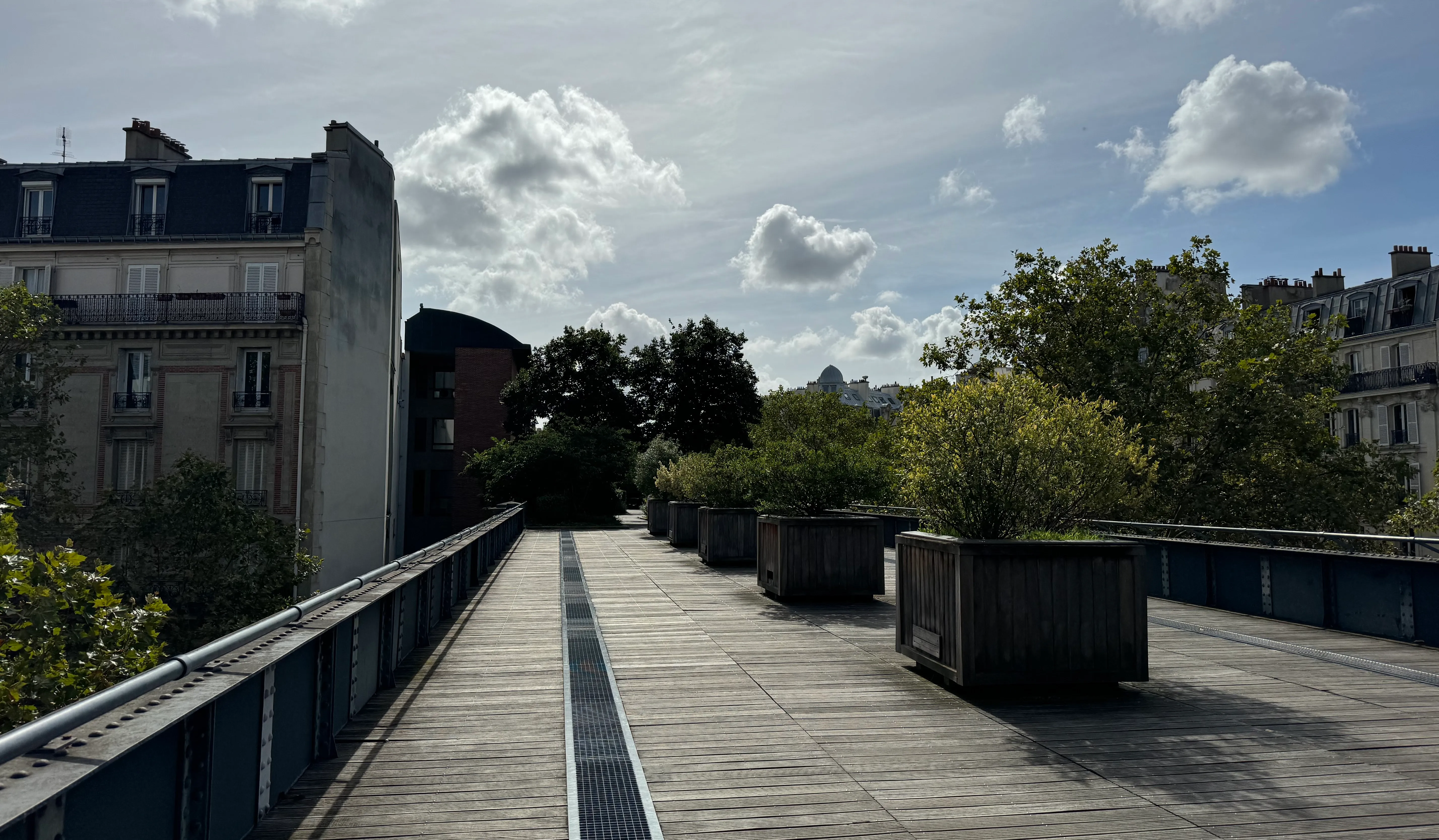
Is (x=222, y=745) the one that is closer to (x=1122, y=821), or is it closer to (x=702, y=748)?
(x=702, y=748)

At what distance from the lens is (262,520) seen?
29.8m

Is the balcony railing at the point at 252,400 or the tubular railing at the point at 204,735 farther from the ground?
the balcony railing at the point at 252,400

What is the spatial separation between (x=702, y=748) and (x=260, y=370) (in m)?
39.8

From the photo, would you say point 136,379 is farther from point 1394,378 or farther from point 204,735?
point 1394,378

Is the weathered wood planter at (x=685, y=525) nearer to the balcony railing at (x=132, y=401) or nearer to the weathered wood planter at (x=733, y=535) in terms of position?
the weathered wood planter at (x=733, y=535)

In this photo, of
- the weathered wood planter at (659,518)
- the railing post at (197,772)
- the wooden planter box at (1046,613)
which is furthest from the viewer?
the weathered wood planter at (659,518)

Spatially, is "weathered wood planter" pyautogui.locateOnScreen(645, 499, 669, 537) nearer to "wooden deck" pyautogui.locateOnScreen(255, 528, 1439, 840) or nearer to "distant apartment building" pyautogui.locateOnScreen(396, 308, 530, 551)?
"wooden deck" pyautogui.locateOnScreen(255, 528, 1439, 840)

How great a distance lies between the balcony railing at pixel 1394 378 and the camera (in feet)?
149

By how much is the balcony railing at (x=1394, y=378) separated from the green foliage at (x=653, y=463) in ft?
Answer: 119

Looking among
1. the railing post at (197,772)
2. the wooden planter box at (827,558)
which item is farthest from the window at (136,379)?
the railing post at (197,772)

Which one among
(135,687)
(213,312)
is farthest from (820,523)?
(213,312)

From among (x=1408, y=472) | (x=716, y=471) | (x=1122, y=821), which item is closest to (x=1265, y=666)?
(x=1122, y=821)

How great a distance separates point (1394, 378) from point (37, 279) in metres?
66.6

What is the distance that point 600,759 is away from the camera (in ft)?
20.1
